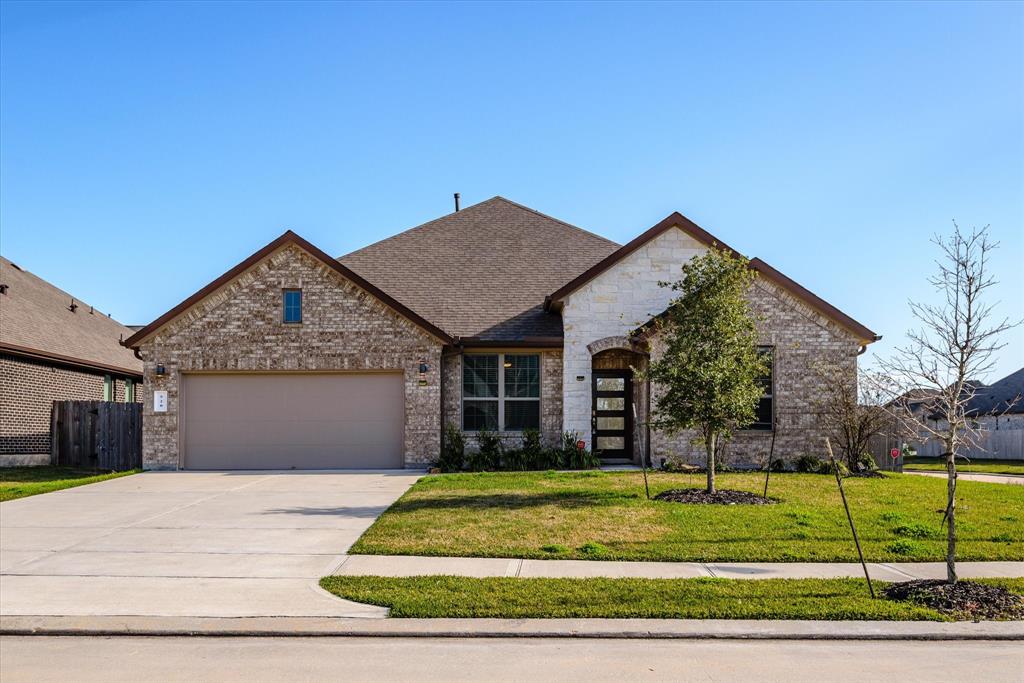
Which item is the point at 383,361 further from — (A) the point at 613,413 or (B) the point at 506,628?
(B) the point at 506,628

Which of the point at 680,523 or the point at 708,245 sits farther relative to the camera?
the point at 708,245

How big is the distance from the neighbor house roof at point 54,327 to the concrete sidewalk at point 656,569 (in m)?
16.8

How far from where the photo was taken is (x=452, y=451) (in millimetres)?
19062

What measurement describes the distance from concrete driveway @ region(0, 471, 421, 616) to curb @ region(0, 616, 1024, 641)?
0.30 m

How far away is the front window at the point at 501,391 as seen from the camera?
1995 cm

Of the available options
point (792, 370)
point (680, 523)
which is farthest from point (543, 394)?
point (680, 523)

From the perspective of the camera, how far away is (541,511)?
12.3 metres

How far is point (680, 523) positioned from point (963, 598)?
13.9ft

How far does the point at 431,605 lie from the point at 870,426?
13.9m

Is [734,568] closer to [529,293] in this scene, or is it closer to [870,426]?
[870,426]

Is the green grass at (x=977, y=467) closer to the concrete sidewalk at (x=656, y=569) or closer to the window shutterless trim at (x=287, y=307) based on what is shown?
the concrete sidewalk at (x=656, y=569)

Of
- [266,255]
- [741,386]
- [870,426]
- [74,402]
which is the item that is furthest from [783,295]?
[74,402]

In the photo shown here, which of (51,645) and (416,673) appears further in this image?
(51,645)

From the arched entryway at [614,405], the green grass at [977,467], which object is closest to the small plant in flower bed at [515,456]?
the arched entryway at [614,405]
